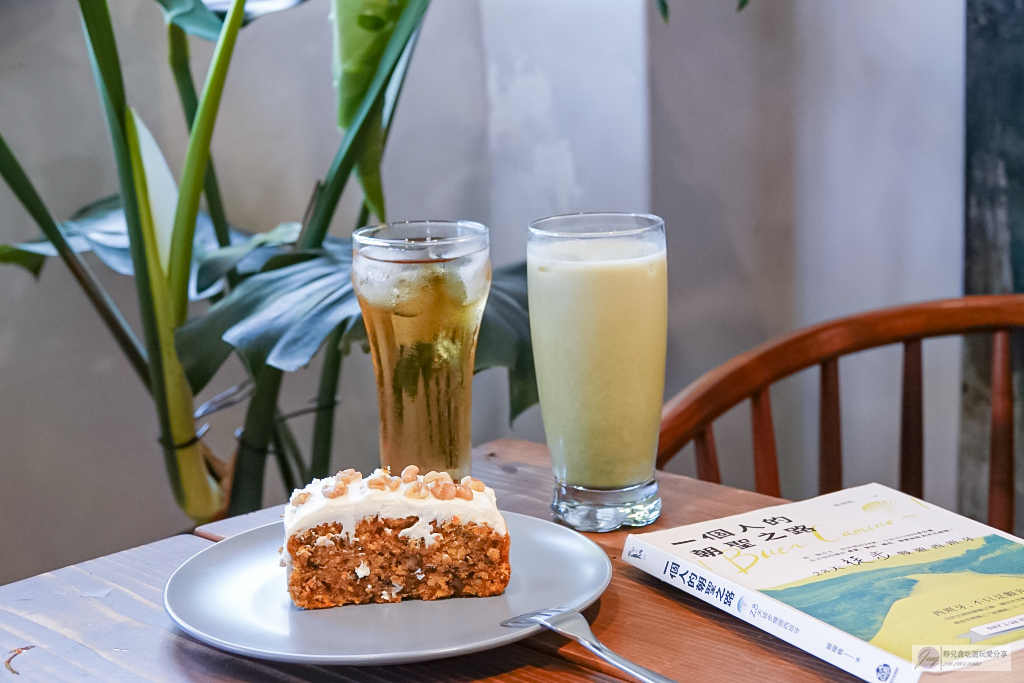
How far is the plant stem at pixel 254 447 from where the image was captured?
4.12 ft

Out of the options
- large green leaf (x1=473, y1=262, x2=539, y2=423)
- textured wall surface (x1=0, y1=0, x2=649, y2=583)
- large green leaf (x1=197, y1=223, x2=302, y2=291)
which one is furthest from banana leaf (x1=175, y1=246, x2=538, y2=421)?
textured wall surface (x1=0, y1=0, x2=649, y2=583)

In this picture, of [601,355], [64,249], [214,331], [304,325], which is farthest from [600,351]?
[64,249]

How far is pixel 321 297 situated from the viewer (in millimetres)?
1008

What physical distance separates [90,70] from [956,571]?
1462 millimetres

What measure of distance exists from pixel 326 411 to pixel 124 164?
0.44m

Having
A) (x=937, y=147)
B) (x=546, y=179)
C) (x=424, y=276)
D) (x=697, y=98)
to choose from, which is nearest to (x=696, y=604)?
(x=424, y=276)

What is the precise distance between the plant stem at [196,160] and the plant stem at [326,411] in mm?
213

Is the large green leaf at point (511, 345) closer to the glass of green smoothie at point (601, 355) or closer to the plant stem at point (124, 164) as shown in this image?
the glass of green smoothie at point (601, 355)

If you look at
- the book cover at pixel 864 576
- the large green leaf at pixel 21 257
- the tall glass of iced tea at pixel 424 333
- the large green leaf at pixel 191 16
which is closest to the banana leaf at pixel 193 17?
Answer: the large green leaf at pixel 191 16

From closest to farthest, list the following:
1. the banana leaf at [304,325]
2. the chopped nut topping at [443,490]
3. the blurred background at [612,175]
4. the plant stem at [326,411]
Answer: the chopped nut topping at [443,490]
the banana leaf at [304,325]
the plant stem at [326,411]
the blurred background at [612,175]

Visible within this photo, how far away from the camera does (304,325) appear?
0.94 metres

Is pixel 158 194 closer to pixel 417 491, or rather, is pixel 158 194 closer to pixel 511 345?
pixel 511 345

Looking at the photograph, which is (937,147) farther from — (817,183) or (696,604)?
(696,604)

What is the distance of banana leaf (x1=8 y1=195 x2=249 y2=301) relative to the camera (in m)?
1.30
